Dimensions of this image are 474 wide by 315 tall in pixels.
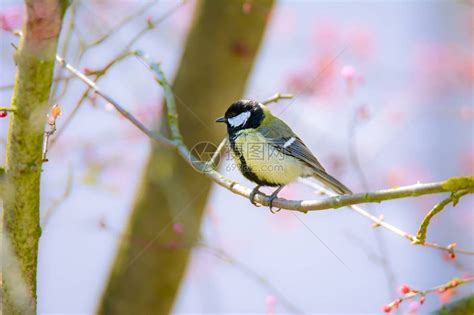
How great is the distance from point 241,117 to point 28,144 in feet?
5.27

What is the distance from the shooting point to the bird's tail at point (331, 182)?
3051mm

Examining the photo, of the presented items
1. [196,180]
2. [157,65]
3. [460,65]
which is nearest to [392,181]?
[460,65]

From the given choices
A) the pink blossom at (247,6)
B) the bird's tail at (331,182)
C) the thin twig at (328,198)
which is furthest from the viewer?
the pink blossom at (247,6)

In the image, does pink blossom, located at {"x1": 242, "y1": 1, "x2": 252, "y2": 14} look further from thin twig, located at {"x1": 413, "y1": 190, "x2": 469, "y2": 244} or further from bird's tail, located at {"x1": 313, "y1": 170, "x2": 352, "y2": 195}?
thin twig, located at {"x1": 413, "y1": 190, "x2": 469, "y2": 244}

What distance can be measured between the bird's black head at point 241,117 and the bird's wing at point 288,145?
0.07 m

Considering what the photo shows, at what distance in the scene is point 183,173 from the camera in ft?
13.8

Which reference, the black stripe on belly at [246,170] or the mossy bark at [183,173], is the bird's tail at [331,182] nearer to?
the black stripe on belly at [246,170]

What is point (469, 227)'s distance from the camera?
7398 mm

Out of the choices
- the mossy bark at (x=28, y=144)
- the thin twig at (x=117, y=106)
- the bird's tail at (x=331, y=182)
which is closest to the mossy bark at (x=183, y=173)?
the bird's tail at (x=331, y=182)

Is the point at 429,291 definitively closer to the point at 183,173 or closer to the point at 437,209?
the point at 437,209

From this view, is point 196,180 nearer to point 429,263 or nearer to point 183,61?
point 183,61

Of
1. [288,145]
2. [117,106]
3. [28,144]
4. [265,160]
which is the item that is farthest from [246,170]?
[28,144]

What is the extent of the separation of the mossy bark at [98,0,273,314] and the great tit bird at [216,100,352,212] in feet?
2.86

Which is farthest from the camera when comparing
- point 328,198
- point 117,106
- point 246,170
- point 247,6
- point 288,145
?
point 247,6
